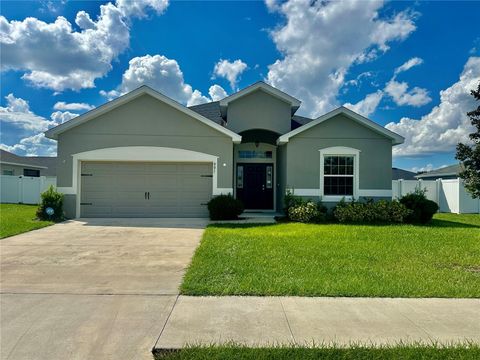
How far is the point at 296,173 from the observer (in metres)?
14.5

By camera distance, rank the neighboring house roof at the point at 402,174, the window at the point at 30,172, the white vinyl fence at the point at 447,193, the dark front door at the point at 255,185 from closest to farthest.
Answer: the dark front door at the point at 255,185 → the white vinyl fence at the point at 447,193 → the window at the point at 30,172 → the neighboring house roof at the point at 402,174

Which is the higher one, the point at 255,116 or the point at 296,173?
the point at 255,116

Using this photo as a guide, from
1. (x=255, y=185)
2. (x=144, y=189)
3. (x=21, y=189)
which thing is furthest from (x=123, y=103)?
(x=21, y=189)

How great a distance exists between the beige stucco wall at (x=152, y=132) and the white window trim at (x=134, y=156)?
171mm

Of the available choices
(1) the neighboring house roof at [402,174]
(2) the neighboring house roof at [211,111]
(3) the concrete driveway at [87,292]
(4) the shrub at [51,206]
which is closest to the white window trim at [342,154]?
(2) the neighboring house roof at [211,111]

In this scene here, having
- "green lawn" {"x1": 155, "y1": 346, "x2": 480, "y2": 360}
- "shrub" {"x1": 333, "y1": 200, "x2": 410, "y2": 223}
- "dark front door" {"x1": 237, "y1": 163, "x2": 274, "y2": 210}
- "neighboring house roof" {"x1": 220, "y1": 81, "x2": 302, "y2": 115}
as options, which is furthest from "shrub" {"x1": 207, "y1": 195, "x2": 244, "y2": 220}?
"green lawn" {"x1": 155, "y1": 346, "x2": 480, "y2": 360}

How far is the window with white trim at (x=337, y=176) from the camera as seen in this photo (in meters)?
14.6

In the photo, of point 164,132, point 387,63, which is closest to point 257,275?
point 164,132

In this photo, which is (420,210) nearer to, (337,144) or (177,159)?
(337,144)

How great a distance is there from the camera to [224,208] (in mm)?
13461

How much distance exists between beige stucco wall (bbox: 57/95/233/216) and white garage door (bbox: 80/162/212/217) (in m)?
→ 0.78

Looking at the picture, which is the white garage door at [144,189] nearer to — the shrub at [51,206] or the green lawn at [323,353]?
the shrub at [51,206]

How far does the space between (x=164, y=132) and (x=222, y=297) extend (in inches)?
409

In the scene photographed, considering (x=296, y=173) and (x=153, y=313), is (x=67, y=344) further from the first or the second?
(x=296, y=173)
